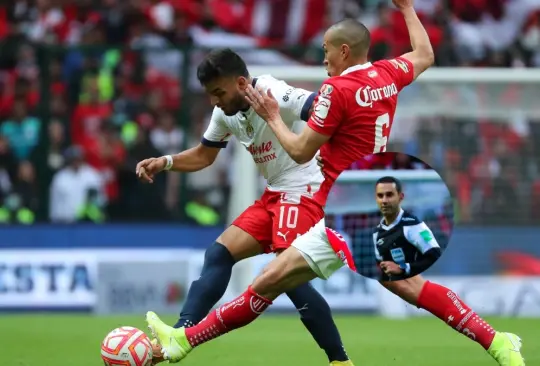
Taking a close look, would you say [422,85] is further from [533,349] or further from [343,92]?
→ [343,92]

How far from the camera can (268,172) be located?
7.75m

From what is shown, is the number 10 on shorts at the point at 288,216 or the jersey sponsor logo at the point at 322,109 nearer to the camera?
the jersey sponsor logo at the point at 322,109

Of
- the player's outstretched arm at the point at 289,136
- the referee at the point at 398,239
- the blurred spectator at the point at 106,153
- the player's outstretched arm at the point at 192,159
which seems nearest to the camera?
the player's outstretched arm at the point at 289,136

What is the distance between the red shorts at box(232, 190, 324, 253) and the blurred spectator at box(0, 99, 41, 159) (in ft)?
26.1

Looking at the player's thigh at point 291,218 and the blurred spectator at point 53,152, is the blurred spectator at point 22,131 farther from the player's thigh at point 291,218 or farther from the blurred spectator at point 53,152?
the player's thigh at point 291,218

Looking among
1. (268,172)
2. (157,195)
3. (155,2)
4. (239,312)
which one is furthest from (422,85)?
(239,312)

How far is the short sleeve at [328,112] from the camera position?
6668mm

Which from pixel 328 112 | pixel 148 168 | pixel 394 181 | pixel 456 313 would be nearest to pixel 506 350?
pixel 456 313

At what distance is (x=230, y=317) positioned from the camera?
693 centimetres

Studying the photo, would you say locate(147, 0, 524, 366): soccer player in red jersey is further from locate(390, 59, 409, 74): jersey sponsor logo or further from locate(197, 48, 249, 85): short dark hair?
locate(197, 48, 249, 85): short dark hair

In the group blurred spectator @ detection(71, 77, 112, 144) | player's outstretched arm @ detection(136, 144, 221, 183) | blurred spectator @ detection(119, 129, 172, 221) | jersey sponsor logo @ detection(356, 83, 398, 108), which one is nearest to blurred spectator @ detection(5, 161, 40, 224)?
blurred spectator @ detection(71, 77, 112, 144)

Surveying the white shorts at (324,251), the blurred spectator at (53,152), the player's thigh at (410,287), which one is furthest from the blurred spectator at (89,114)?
the white shorts at (324,251)

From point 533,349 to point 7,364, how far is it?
3934 mm

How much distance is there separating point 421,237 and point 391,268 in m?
0.25
